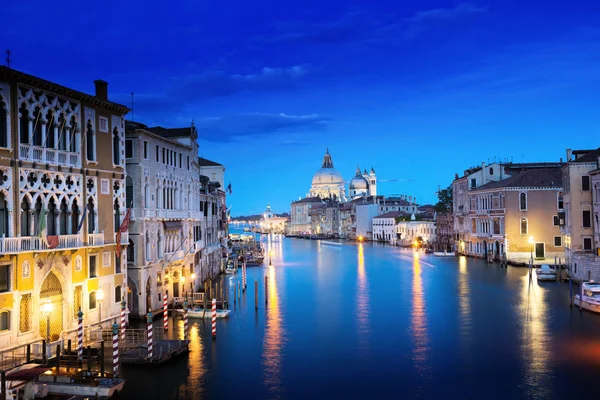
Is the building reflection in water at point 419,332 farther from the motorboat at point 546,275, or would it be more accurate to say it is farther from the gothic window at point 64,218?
the gothic window at point 64,218

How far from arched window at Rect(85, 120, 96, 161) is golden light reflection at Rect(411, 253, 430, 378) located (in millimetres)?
10842

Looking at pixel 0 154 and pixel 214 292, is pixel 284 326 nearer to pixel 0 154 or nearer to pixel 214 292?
pixel 214 292

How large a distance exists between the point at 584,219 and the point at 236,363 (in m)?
21.4

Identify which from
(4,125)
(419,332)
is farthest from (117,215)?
(419,332)

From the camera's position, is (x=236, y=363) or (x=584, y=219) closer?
(x=236, y=363)

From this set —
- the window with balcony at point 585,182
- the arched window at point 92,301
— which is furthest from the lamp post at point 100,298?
the window with balcony at point 585,182

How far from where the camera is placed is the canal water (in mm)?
15141

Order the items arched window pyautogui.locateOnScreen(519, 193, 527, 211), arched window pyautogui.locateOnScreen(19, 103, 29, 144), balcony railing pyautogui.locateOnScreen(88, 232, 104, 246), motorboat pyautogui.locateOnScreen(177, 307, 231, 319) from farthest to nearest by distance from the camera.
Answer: arched window pyautogui.locateOnScreen(519, 193, 527, 211) → motorboat pyautogui.locateOnScreen(177, 307, 231, 319) → balcony railing pyautogui.locateOnScreen(88, 232, 104, 246) → arched window pyautogui.locateOnScreen(19, 103, 29, 144)

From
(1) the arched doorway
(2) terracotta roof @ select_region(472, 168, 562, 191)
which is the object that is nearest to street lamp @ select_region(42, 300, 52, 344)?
(1) the arched doorway

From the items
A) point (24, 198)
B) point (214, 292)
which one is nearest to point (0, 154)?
point (24, 198)

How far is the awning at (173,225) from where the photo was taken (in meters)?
24.6

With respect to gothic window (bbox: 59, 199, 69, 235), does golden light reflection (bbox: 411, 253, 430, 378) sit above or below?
below

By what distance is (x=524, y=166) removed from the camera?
53.0 m

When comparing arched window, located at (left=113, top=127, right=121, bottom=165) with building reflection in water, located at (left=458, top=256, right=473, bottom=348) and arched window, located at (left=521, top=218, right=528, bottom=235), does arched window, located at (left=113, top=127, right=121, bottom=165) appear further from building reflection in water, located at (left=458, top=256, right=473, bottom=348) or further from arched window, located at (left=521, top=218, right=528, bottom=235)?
arched window, located at (left=521, top=218, right=528, bottom=235)
